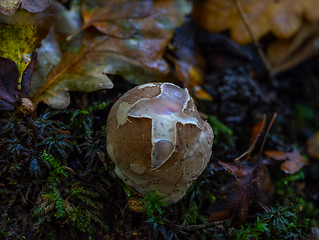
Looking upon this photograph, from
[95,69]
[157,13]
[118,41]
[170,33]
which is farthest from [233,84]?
[95,69]

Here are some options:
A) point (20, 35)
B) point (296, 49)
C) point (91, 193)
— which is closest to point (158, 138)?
point (91, 193)

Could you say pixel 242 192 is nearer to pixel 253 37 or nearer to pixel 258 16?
pixel 253 37

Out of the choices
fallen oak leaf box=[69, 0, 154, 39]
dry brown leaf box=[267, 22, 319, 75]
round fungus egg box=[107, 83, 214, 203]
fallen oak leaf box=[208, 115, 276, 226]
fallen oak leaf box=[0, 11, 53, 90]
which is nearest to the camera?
round fungus egg box=[107, 83, 214, 203]

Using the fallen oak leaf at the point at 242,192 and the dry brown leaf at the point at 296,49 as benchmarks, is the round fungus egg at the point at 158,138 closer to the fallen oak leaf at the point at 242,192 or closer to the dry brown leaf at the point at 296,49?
the fallen oak leaf at the point at 242,192

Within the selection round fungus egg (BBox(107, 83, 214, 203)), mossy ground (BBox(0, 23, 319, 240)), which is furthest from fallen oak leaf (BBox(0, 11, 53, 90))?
round fungus egg (BBox(107, 83, 214, 203))

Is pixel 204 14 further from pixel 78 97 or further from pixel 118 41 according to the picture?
pixel 78 97

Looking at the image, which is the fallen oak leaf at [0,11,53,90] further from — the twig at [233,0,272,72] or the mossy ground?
the twig at [233,0,272,72]
